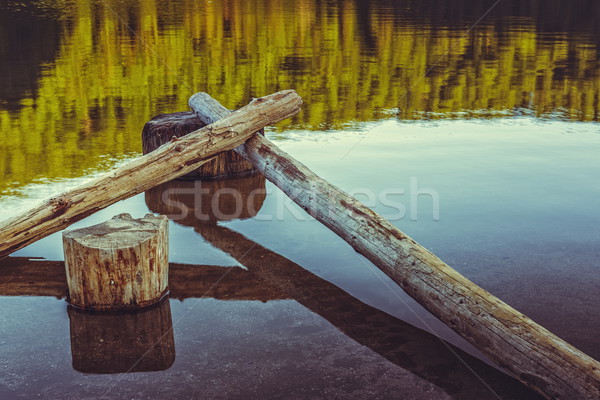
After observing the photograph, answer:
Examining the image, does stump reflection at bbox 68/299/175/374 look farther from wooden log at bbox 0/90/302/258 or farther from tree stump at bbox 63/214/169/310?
wooden log at bbox 0/90/302/258

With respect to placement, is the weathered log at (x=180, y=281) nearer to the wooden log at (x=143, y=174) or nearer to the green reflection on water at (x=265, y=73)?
the wooden log at (x=143, y=174)

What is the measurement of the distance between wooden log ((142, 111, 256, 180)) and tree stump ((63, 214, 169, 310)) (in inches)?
138

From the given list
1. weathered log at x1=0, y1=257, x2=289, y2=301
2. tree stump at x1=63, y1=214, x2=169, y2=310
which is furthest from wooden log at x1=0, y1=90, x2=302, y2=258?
tree stump at x1=63, y1=214, x2=169, y2=310

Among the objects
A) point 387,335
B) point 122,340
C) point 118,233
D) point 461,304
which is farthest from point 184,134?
point 461,304

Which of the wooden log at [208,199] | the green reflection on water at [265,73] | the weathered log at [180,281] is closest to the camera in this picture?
the weathered log at [180,281]

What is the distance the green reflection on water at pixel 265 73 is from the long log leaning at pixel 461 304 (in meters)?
4.47

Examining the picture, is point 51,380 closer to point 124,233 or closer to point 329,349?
point 124,233

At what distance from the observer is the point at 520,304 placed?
5.52 metres

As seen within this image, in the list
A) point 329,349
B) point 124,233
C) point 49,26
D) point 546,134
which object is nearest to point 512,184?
point 546,134

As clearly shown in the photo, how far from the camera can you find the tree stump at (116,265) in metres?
5.20

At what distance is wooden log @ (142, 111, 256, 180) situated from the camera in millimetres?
8953

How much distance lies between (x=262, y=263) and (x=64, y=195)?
201 cm

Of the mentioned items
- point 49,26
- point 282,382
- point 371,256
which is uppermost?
point 49,26

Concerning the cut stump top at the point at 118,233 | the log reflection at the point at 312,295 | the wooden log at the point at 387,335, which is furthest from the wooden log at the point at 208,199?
the cut stump top at the point at 118,233
